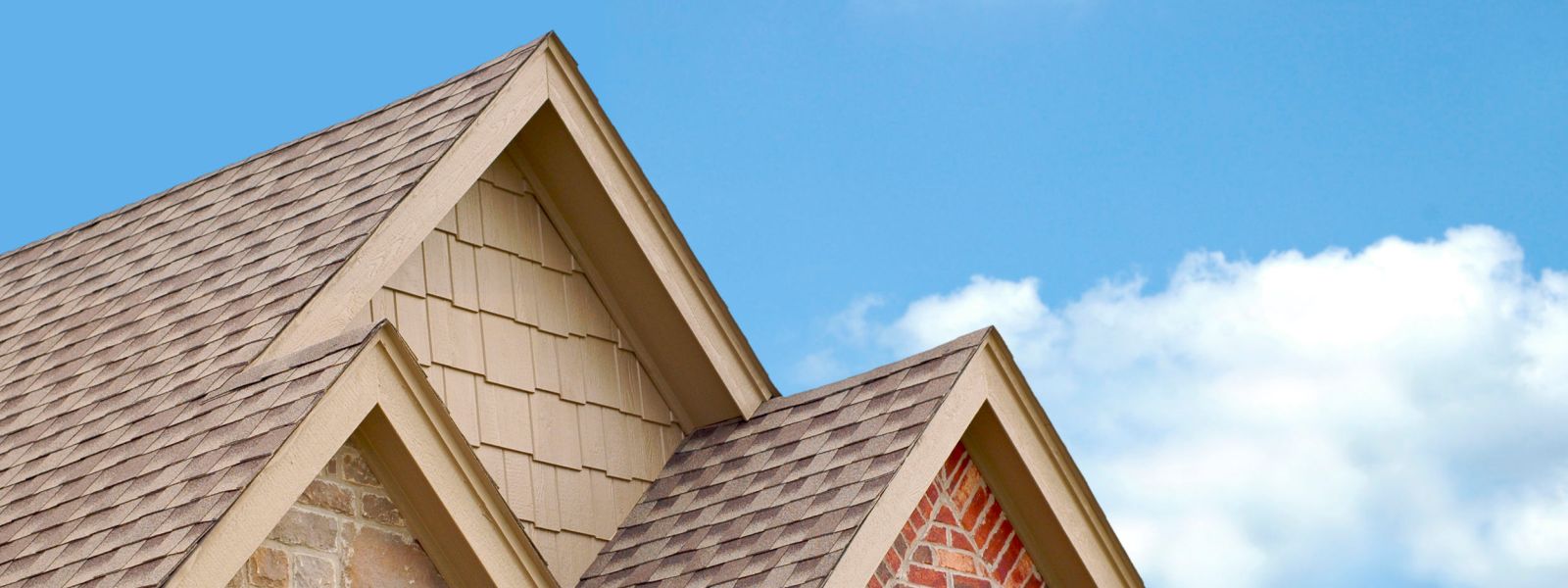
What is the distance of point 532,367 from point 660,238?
986mm

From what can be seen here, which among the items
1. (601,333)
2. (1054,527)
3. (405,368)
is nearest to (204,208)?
(601,333)

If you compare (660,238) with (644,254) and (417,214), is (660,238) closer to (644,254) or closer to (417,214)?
(644,254)

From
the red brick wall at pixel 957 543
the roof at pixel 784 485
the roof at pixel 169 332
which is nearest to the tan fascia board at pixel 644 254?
the roof at pixel 169 332

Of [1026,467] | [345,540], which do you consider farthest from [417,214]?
[1026,467]

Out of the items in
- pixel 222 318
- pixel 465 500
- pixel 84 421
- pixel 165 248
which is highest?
pixel 165 248

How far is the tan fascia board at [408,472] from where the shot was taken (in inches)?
278

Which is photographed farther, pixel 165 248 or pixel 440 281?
pixel 165 248

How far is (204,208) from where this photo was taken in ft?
36.5

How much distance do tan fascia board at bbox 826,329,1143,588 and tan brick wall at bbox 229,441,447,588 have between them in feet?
7.68

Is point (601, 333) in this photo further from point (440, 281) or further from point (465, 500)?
point (465, 500)

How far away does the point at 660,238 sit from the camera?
10391 millimetres

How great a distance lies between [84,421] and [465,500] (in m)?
2.15

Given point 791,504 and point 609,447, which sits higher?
point 609,447

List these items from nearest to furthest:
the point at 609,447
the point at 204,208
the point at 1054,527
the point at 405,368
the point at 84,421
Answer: the point at 405,368, the point at 84,421, the point at 1054,527, the point at 609,447, the point at 204,208
